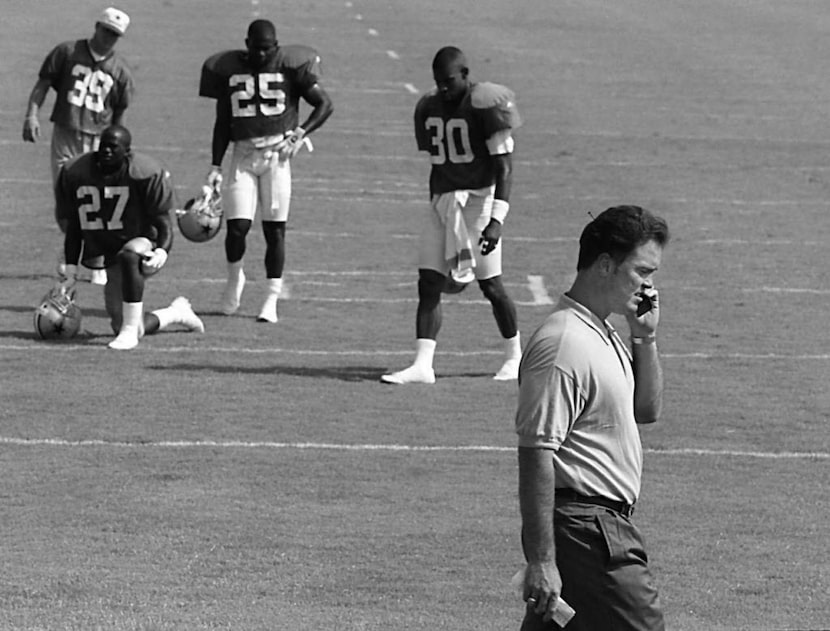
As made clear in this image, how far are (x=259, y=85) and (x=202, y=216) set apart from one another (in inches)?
46.5

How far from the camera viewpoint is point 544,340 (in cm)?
580

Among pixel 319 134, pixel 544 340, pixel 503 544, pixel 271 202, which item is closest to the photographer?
pixel 544 340

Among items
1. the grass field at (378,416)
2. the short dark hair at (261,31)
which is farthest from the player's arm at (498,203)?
the short dark hair at (261,31)

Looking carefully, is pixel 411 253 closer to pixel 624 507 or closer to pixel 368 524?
pixel 368 524

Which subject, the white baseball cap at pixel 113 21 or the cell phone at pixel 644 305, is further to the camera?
the white baseball cap at pixel 113 21

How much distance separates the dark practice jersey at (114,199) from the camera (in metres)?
13.9

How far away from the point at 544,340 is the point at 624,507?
1.95 feet

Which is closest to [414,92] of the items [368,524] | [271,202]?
[271,202]

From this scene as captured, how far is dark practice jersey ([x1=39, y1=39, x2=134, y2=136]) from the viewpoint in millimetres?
16141

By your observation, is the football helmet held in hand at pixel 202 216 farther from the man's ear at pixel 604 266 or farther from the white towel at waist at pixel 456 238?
the man's ear at pixel 604 266

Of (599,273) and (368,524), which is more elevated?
(599,273)

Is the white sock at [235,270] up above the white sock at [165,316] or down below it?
above

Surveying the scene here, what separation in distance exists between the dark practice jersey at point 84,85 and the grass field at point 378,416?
4.75 feet

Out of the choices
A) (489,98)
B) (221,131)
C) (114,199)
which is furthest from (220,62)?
(489,98)
